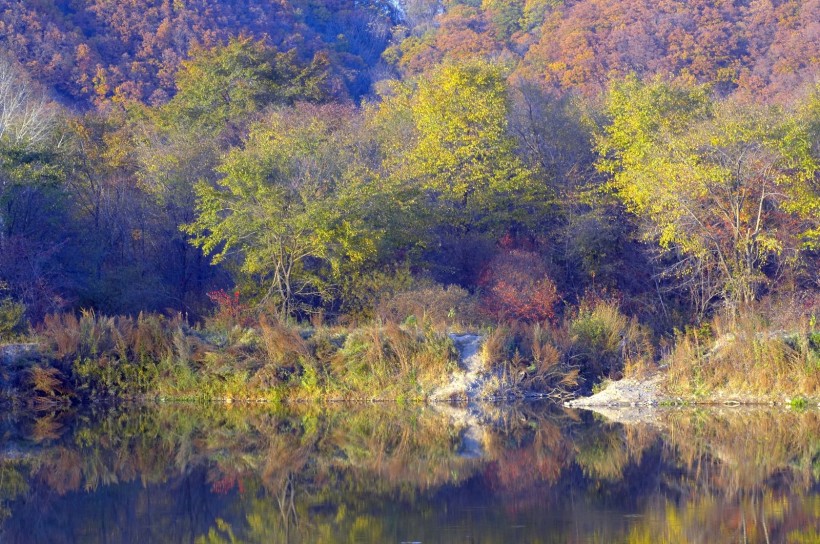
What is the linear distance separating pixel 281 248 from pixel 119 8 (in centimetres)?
4421

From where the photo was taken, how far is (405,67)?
81125mm

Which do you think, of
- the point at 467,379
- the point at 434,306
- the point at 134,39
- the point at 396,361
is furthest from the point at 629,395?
the point at 134,39

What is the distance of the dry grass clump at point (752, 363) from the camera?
22922mm

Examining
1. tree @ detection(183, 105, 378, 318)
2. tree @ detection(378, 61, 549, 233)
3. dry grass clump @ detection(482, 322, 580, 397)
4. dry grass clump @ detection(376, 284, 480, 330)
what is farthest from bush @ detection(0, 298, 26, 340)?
tree @ detection(378, 61, 549, 233)

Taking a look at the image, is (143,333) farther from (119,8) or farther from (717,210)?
(119,8)

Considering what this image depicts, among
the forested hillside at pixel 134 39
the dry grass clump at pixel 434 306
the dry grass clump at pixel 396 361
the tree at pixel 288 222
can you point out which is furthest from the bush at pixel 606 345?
the forested hillside at pixel 134 39

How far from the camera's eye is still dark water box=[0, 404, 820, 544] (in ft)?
43.4

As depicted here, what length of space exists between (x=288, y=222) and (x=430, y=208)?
669 cm

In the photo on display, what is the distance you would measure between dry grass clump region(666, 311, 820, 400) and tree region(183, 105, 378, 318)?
10352mm

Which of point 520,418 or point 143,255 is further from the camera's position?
point 143,255

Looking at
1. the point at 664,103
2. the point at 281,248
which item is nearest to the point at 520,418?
the point at 281,248

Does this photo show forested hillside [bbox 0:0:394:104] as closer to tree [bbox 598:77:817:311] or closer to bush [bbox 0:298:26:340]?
tree [bbox 598:77:817:311]

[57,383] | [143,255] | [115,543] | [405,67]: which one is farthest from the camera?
[405,67]

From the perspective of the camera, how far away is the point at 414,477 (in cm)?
1659
